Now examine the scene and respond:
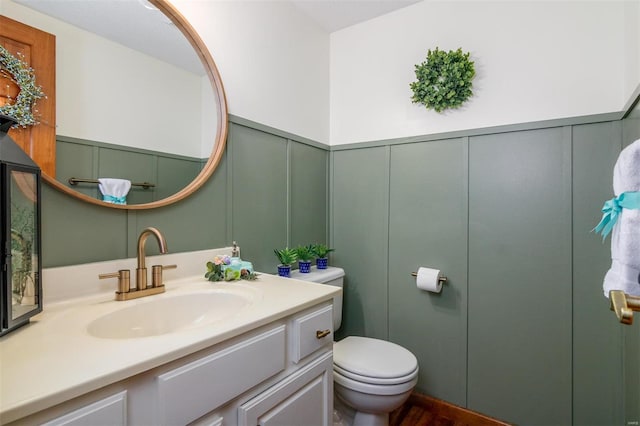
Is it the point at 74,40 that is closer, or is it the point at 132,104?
the point at 74,40

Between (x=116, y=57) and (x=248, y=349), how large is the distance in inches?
43.2

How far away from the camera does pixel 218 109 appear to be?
1.39 meters

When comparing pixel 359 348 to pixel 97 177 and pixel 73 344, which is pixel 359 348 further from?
pixel 97 177

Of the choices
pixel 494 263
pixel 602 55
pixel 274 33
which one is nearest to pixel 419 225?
pixel 494 263

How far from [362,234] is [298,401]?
120 centimetres

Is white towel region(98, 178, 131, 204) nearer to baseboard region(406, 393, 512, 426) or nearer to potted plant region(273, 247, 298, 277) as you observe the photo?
potted plant region(273, 247, 298, 277)

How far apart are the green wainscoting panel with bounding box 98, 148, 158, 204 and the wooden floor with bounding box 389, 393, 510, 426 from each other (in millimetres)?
1707

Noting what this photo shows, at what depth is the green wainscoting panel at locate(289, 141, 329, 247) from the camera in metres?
1.86

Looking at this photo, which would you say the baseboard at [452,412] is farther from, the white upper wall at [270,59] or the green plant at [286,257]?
the white upper wall at [270,59]

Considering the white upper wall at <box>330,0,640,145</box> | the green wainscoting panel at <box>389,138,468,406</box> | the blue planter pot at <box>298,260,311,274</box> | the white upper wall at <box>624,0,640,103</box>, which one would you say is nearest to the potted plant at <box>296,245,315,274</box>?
the blue planter pot at <box>298,260,311,274</box>

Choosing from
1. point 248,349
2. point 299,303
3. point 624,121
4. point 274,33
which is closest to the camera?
point 248,349

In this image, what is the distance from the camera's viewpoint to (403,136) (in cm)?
188

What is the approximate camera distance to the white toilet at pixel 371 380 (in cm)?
133

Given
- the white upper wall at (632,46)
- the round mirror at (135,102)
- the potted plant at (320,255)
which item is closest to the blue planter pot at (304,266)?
the potted plant at (320,255)
